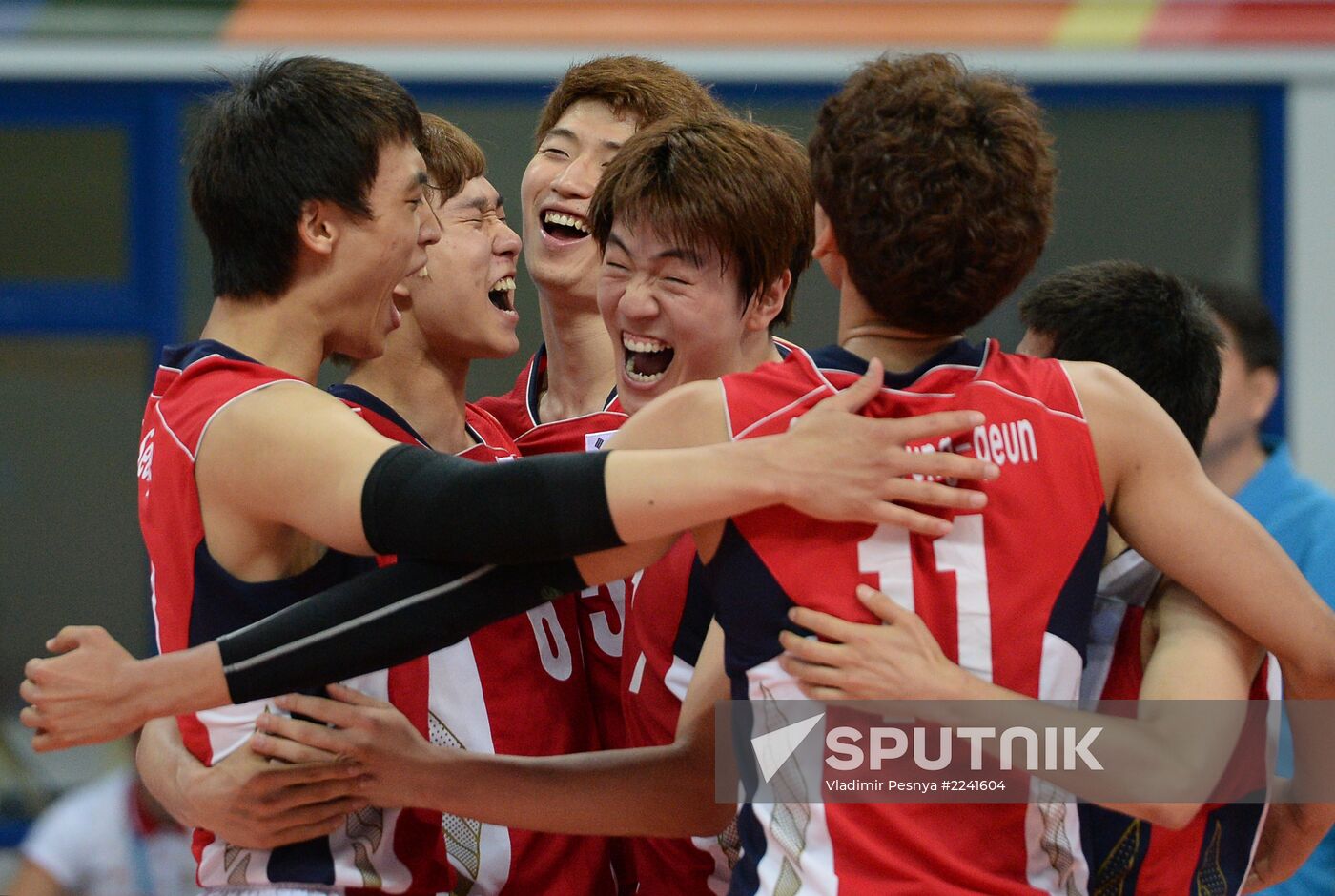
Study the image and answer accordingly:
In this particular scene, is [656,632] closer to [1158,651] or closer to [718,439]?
[718,439]

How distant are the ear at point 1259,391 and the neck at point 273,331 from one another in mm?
2767

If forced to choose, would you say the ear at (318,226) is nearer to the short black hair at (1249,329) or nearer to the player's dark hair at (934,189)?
the player's dark hair at (934,189)

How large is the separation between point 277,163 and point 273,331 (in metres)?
0.24

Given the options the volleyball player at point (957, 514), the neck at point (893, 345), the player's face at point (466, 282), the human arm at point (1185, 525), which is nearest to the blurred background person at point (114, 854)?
the player's face at point (466, 282)

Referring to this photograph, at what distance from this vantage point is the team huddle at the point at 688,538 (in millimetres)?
1732

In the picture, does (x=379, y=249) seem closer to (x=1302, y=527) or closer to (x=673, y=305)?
(x=673, y=305)

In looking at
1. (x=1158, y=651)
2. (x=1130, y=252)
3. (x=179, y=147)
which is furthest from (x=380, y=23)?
(x=1158, y=651)

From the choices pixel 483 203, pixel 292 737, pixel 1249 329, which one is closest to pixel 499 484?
pixel 292 737

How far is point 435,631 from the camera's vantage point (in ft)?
6.19

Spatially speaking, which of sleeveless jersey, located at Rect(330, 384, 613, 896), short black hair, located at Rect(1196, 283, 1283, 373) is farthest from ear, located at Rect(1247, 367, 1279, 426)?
sleeveless jersey, located at Rect(330, 384, 613, 896)

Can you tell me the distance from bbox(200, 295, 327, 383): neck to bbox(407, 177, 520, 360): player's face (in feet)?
1.39

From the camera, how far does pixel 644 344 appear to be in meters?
2.47

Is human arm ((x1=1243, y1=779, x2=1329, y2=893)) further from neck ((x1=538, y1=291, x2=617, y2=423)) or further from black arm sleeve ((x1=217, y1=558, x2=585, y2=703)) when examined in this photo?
neck ((x1=538, y1=291, x2=617, y2=423))

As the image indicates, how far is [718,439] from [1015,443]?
34 cm
